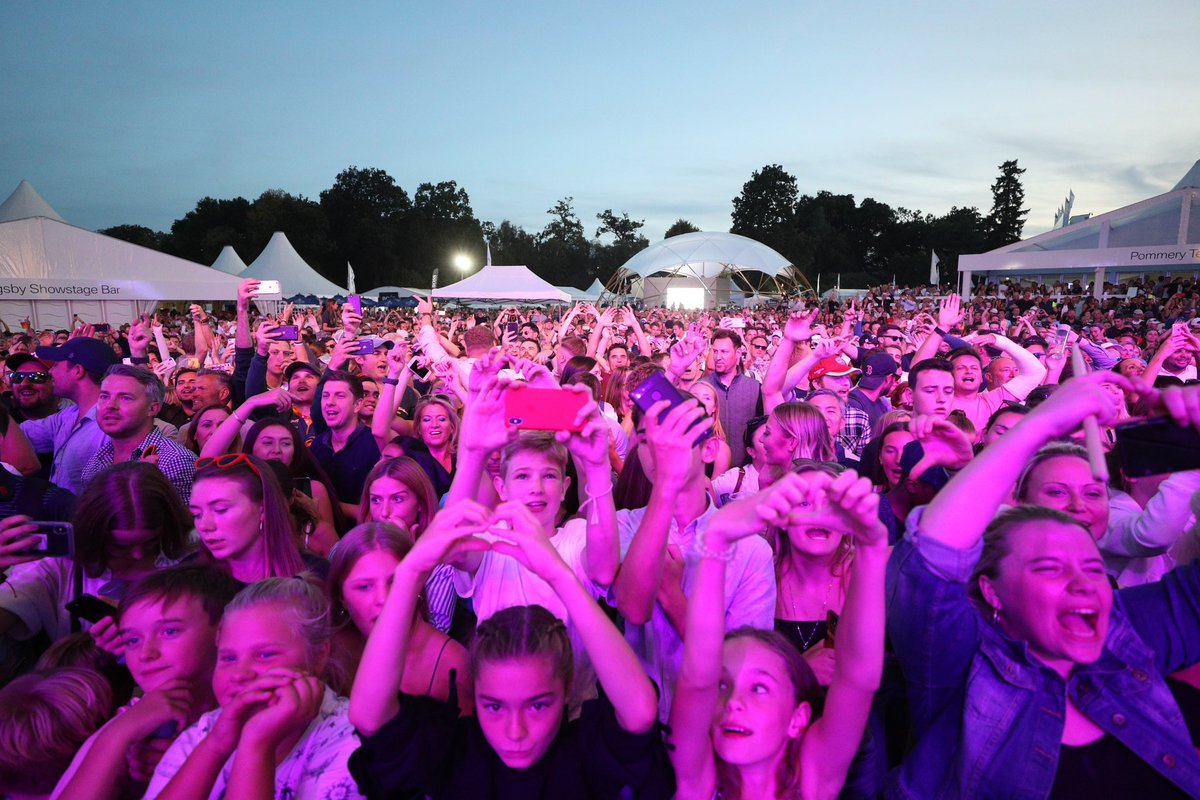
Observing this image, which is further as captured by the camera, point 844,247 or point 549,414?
point 844,247

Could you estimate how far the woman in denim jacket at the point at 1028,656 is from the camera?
63.8 inches

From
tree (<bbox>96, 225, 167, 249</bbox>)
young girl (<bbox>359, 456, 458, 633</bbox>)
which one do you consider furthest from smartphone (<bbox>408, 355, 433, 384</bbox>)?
tree (<bbox>96, 225, 167, 249</bbox>)

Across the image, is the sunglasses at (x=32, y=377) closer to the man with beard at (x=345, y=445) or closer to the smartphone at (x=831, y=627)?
the man with beard at (x=345, y=445)

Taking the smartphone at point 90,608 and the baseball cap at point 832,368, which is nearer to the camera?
the smartphone at point 90,608

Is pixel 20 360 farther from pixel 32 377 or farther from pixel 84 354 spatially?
pixel 84 354

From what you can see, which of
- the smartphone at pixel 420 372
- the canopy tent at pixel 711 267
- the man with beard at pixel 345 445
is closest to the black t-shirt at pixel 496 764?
the man with beard at pixel 345 445

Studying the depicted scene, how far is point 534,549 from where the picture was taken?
1750mm

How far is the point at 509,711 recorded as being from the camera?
72.7 inches

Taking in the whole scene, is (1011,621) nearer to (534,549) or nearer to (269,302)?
(534,549)

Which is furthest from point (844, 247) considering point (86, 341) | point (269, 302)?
point (86, 341)

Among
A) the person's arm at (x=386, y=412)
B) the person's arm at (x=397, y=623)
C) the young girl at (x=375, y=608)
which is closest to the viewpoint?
the person's arm at (x=397, y=623)

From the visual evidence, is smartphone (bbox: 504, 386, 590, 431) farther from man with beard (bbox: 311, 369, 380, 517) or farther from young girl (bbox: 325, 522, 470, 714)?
man with beard (bbox: 311, 369, 380, 517)

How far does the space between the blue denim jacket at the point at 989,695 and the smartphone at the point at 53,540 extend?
9.50 ft

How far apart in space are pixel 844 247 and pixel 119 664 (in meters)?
87.2
